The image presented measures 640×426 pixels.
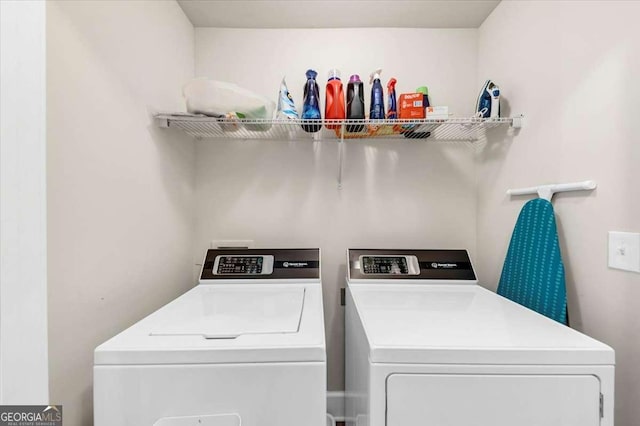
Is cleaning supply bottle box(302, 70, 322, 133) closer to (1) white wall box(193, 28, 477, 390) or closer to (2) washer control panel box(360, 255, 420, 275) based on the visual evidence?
(1) white wall box(193, 28, 477, 390)

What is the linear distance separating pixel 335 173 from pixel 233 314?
3.64ft

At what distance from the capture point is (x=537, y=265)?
4.11 feet

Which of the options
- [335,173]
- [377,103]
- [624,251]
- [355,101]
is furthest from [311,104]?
[624,251]

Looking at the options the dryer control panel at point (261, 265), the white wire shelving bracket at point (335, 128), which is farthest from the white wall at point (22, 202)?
the dryer control panel at point (261, 265)

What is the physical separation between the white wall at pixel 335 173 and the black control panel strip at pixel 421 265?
198 mm

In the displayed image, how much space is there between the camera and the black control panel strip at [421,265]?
1633 millimetres

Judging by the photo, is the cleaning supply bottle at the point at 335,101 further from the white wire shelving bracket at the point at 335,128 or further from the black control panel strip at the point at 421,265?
the black control panel strip at the point at 421,265

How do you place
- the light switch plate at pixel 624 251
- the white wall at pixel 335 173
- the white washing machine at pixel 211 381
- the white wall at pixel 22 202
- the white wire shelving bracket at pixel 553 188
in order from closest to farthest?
the white wall at pixel 22 202, the white washing machine at pixel 211 381, the light switch plate at pixel 624 251, the white wire shelving bracket at pixel 553 188, the white wall at pixel 335 173

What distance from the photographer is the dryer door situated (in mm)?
794

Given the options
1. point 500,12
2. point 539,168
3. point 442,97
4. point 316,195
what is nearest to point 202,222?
point 316,195

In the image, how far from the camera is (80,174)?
100 cm

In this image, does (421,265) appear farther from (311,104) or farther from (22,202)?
(22,202)

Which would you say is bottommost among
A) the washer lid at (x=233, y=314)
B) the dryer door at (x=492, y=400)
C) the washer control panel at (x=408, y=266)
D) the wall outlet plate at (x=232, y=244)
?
the dryer door at (x=492, y=400)

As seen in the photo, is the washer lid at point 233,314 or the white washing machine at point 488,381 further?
the washer lid at point 233,314
